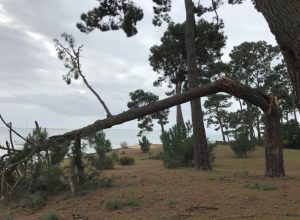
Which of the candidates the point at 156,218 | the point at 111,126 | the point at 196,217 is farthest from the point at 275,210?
the point at 111,126

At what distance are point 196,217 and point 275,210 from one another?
138 cm

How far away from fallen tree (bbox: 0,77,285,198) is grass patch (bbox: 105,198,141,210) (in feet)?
8.30

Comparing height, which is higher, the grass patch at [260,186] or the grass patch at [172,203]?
the grass patch at [260,186]

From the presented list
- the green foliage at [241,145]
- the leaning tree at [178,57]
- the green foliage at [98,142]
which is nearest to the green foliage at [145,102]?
the leaning tree at [178,57]

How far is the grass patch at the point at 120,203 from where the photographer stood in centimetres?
841

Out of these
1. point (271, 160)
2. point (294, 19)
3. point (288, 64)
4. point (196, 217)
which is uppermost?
point (294, 19)

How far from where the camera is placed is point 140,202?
8594 mm

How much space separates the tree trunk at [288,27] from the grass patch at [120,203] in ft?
15.5

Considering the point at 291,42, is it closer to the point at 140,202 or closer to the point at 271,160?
the point at 140,202

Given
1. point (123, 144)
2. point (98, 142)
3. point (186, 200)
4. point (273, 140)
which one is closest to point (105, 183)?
point (98, 142)

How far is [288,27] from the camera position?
4418mm

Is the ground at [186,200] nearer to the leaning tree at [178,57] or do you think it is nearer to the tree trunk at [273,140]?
the tree trunk at [273,140]

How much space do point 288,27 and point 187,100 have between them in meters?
6.95

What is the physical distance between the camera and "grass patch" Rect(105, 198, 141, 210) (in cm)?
841
